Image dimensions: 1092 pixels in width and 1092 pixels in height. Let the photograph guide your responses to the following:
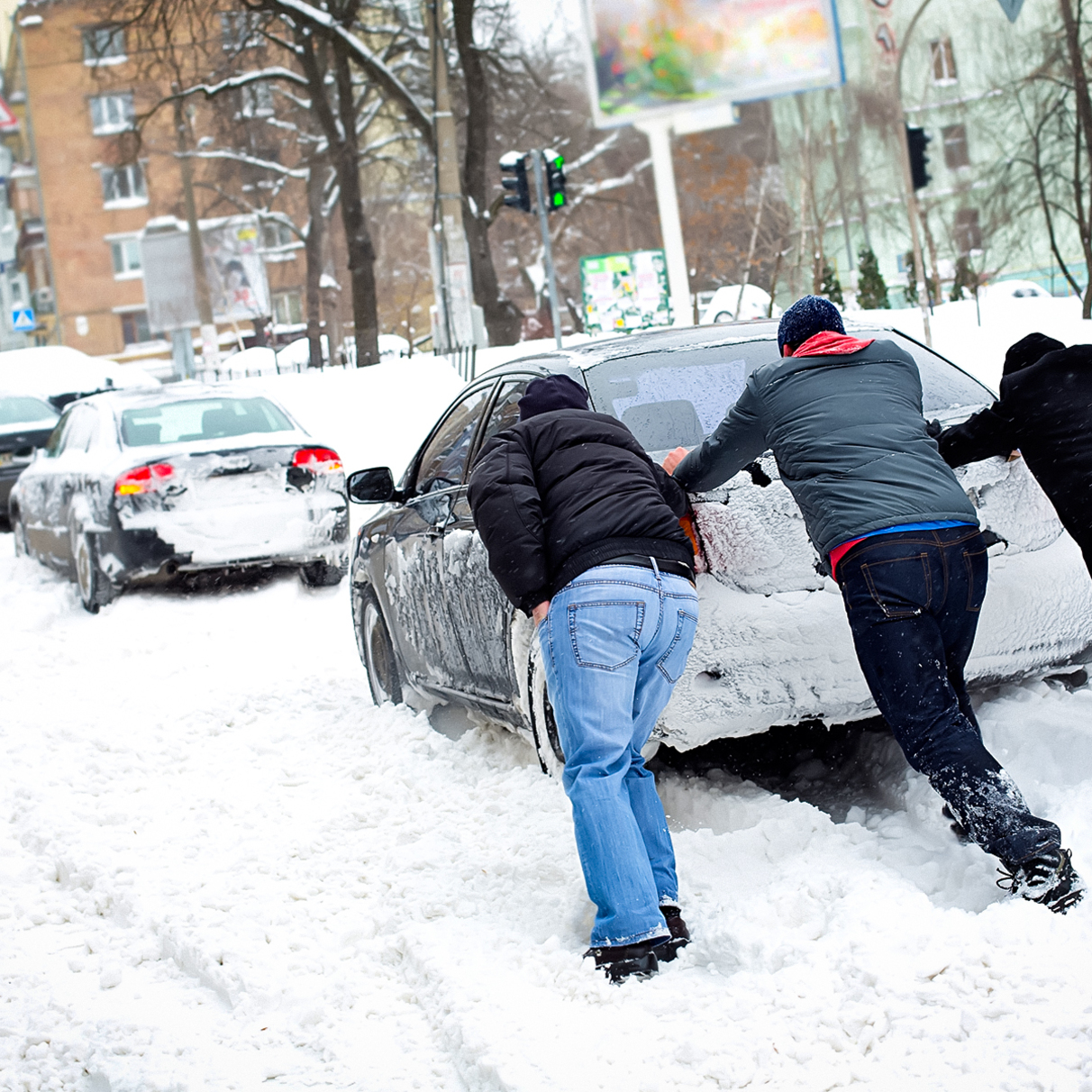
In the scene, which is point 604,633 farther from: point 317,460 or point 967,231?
point 967,231

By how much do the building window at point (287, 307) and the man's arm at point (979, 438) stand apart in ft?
203

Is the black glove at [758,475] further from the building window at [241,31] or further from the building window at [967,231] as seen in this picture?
the building window at [967,231]

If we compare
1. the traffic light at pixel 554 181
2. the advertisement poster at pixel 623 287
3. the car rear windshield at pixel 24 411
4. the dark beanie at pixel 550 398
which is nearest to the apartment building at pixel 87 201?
the advertisement poster at pixel 623 287

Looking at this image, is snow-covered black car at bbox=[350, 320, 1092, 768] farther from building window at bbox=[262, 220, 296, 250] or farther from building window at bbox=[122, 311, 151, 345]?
building window at bbox=[122, 311, 151, 345]

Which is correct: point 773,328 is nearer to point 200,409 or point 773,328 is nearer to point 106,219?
point 200,409

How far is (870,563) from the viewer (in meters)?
3.70

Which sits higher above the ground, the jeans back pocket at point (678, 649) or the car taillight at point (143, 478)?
the car taillight at point (143, 478)

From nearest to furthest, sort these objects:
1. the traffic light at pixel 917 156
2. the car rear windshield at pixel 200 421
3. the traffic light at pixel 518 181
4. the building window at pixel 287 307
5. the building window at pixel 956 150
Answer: the car rear windshield at pixel 200 421 → the traffic light at pixel 518 181 → the traffic light at pixel 917 156 → the building window at pixel 956 150 → the building window at pixel 287 307

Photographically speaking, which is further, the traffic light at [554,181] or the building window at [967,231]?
the building window at [967,231]

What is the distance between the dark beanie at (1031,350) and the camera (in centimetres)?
419

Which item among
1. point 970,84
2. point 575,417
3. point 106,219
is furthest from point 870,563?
point 106,219

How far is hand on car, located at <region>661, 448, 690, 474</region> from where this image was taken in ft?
14.1

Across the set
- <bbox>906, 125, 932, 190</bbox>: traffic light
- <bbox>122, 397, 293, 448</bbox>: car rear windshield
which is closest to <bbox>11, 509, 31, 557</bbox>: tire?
<bbox>122, 397, 293, 448</bbox>: car rear windshield

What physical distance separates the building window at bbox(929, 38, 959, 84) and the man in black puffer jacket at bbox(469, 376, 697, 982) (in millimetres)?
38155
